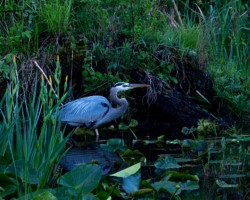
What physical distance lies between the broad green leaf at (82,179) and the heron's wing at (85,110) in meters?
3.36

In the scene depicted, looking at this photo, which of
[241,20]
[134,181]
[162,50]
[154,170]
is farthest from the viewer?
[241,20]

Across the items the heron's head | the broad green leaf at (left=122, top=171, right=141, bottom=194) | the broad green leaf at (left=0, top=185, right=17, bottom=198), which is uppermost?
the broad green leaf at (left=0, top=185, right=17, bottom=198)

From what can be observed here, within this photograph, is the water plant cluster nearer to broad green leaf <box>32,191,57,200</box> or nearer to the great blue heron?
the great blue heron

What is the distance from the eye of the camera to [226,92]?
8.05 metres

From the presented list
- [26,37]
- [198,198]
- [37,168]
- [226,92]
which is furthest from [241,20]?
[37,168]

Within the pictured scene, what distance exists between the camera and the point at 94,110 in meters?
7.48

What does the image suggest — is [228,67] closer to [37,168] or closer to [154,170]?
[154,170]

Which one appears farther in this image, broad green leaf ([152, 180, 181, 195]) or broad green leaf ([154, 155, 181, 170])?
broad green leaf ([154, 155, 181, 170])

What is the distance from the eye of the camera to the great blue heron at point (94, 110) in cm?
731

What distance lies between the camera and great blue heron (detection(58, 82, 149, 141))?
288 inches

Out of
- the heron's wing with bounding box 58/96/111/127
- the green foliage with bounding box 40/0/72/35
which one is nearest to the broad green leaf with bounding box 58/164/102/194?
the heron's wing with bounding box 58/96/111/127

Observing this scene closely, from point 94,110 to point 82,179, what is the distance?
3677mm

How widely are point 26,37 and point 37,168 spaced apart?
12.8 ft

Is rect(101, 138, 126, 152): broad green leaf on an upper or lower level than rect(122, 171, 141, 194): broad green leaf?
lower
